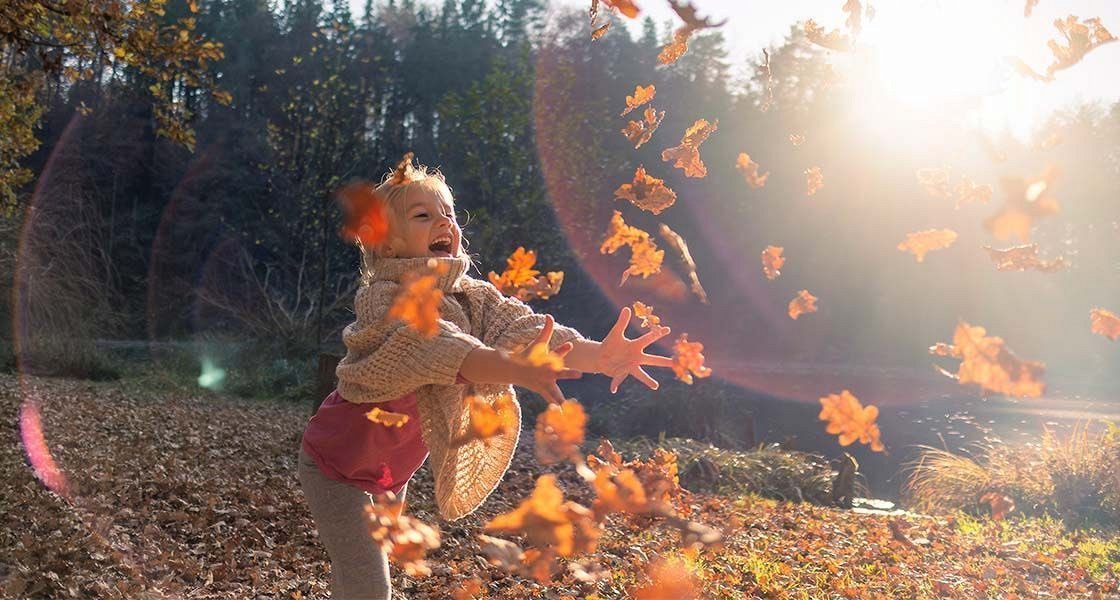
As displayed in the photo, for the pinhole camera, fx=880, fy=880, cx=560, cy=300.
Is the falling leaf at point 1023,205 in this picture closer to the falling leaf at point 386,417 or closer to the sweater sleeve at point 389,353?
the sweater sleeve at point 389,353

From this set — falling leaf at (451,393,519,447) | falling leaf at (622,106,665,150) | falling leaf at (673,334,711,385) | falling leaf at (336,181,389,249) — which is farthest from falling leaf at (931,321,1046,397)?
falling leaf at (336,181,389,249)

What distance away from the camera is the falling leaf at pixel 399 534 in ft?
7.70

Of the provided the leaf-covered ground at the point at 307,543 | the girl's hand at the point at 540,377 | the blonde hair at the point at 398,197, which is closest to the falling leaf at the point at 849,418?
the girl's hand at the point at 540,377

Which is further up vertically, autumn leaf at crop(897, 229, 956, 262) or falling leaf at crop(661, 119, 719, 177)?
falling leaf at crop(661, 119, 719, 177)

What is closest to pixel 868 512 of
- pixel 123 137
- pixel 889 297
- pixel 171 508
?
pixel 171 508

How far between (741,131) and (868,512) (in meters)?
15.8

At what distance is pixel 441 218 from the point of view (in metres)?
2.63

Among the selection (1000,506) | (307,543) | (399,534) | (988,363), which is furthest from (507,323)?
(1000,506)

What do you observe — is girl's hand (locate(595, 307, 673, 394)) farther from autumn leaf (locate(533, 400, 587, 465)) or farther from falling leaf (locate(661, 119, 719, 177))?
falling leaf (locate(661, 119, 719, 177))

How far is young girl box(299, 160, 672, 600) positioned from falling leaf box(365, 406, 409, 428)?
3cm

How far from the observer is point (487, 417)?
2.53m

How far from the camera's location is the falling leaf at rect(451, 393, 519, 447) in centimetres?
249

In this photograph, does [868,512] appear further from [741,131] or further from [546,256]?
[741,131]

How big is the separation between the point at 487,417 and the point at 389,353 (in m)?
0.36
